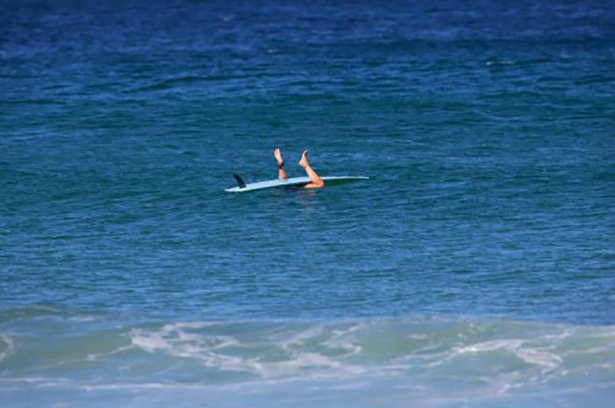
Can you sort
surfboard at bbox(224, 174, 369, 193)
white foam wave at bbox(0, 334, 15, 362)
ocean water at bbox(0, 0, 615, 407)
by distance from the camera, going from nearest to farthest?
ocean water at bbox(0, 0, 615, 407) < white foam wave at bbox(0, 334, 15, 362) < surfboard at bbox(224, 174, 369, 193)

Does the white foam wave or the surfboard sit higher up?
the surfboard

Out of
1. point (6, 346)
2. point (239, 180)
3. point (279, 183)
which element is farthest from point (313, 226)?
point (6, 346)

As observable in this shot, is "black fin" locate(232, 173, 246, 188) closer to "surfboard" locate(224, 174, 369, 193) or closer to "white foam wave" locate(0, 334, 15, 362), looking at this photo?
"surfboard" locate(224, 174, 369, 193)

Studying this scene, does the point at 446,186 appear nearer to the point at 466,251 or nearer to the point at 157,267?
the point at 466,251

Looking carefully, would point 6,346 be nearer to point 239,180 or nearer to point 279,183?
point 239,180

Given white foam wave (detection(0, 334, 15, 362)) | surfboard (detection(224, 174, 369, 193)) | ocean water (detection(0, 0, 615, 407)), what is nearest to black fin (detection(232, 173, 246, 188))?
surfboard (detection(224, 174, 369, 193))

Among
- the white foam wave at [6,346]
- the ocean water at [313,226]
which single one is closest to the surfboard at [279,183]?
the ocean water at [313,226]

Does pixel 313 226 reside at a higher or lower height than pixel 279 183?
lower

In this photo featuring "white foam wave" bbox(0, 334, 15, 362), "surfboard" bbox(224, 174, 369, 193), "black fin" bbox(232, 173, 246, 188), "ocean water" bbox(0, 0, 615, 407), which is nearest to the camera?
"ocean water" bbox(0, 0, 615, 407)

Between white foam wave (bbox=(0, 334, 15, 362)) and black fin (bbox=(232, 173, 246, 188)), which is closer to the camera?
white foam wave (bbox=(0, 334, 15, 362))

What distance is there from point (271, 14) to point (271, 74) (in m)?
24.2

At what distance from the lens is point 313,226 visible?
30781mm

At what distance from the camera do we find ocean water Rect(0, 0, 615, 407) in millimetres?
21875

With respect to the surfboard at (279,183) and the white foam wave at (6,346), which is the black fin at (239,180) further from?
the white foam wave at (6,346)
